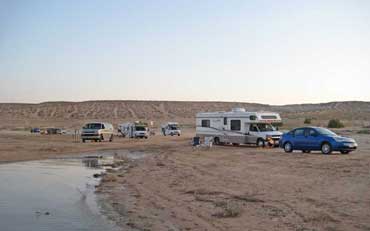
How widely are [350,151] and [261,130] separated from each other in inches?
376

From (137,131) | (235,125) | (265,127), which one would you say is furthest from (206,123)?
(137,131)

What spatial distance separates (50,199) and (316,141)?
18095 millimetres

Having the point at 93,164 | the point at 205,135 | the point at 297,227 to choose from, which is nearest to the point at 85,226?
the point at 297,227

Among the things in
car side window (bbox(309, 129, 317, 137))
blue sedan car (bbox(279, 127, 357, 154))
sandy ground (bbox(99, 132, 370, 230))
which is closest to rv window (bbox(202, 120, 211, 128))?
blue sedan car (bbox(279, 127, 357, 154))

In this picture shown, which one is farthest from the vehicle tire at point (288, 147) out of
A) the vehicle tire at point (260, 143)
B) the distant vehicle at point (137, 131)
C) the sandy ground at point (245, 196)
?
the distant vehicle at point (137, 131)

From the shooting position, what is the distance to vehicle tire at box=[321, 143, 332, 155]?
95.0ft

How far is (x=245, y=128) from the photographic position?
38.7 m

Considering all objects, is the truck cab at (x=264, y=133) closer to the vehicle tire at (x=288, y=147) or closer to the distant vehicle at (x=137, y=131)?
the vehicle tire at (x=288, y=147)

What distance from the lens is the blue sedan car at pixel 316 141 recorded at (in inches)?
1131

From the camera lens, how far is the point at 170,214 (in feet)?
40.0

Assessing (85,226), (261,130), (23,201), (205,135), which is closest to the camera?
(85,226)

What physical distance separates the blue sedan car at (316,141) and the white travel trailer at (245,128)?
5.58 meters

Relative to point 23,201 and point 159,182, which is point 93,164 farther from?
point 23,201

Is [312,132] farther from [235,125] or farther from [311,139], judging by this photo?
[235,125]
